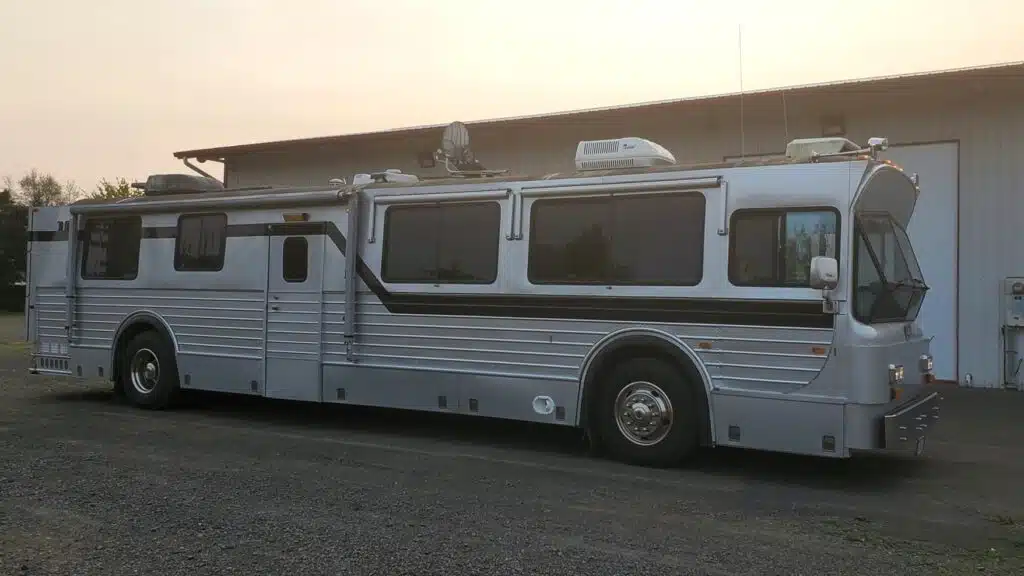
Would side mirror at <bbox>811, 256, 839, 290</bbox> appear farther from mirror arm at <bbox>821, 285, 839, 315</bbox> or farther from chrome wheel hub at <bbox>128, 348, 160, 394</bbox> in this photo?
chrome wheel hub at <bbox>128, 348, 160, 394</bbox>

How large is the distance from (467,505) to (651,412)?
2112mm

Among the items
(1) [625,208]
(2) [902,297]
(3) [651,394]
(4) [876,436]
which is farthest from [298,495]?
(2) [902,297]

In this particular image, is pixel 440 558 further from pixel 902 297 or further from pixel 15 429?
pixel 15 429

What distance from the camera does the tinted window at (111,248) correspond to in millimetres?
11219

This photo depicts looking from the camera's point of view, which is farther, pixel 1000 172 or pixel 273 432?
pixel 1000 172

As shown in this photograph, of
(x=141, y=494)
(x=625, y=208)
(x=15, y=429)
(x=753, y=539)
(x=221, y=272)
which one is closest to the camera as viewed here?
(x=753, y=539)

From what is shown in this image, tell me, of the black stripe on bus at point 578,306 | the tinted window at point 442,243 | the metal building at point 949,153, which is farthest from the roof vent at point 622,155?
the metal building at point 949,153

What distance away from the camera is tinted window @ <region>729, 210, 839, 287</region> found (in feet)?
23.0

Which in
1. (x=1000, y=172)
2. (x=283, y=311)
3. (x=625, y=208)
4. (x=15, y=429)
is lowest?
(x=15, y=429)

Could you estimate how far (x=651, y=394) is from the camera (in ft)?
25.2

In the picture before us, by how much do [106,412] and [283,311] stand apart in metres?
2.91

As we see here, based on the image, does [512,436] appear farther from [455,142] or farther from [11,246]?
[11,246]

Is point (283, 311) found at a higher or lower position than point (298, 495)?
higher

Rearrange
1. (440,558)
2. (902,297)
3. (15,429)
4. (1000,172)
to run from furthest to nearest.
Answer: (1000,172)
(15,429)
(902,297)
(440,558)
